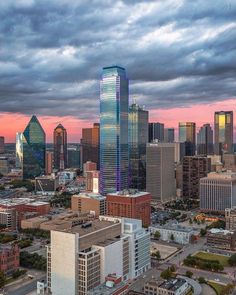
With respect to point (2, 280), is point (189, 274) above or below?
below

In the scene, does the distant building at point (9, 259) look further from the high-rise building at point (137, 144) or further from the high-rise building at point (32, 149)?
the high-rise building at point (32, 149)

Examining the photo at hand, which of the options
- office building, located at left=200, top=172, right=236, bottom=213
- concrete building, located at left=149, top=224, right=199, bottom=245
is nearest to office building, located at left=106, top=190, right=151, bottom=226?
concrete building, located at left=149, top=224, right=199, bottom=245

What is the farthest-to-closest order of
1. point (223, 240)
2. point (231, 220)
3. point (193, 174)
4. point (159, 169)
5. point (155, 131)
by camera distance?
point (155, 131), point (193, 174), point (159, 169), point (231, 220), point (223, 240)

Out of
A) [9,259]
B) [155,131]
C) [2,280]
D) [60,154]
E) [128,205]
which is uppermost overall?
[155,131]

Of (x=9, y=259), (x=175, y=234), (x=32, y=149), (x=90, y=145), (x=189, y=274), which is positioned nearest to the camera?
(x=189, y=274)

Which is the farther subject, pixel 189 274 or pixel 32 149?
pixel 32 149

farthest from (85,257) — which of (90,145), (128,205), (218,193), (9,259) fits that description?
(90,145)

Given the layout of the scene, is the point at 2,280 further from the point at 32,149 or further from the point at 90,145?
the point at 90,145

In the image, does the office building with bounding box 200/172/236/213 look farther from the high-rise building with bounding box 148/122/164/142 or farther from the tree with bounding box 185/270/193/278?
the high-rise building with bounding box 148/122/164/142
